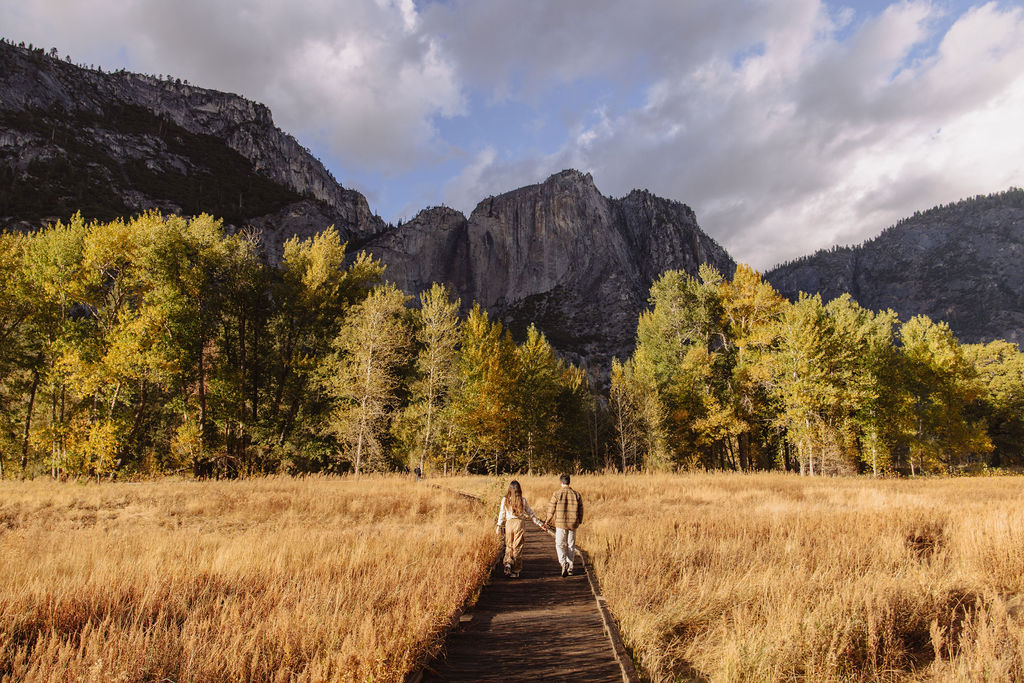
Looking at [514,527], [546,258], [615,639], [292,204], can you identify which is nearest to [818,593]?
[615,639]

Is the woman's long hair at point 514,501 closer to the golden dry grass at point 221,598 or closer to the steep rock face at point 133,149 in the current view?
the golden dry grass at point 221,598

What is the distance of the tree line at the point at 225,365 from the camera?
20766 mm

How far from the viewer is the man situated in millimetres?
7918

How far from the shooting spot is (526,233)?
172 meters

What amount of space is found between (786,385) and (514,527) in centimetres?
2782

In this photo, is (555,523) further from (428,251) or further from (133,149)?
(428,251)

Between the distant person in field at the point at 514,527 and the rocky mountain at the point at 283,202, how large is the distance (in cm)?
8289

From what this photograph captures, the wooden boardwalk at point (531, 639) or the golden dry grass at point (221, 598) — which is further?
the wooden boardwalk at point (531, 639)

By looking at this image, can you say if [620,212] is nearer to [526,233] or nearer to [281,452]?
[526,233]

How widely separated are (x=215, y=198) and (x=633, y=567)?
440 feet

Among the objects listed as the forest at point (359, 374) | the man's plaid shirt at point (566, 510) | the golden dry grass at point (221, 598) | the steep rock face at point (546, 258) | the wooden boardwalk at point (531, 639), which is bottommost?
the wooden boardwalk at point (531, 639)

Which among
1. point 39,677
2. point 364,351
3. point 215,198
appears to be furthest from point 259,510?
point 215,198

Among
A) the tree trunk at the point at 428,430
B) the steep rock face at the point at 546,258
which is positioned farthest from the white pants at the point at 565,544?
the steep rock face at the point at 546,258

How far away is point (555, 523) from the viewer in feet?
26.3
